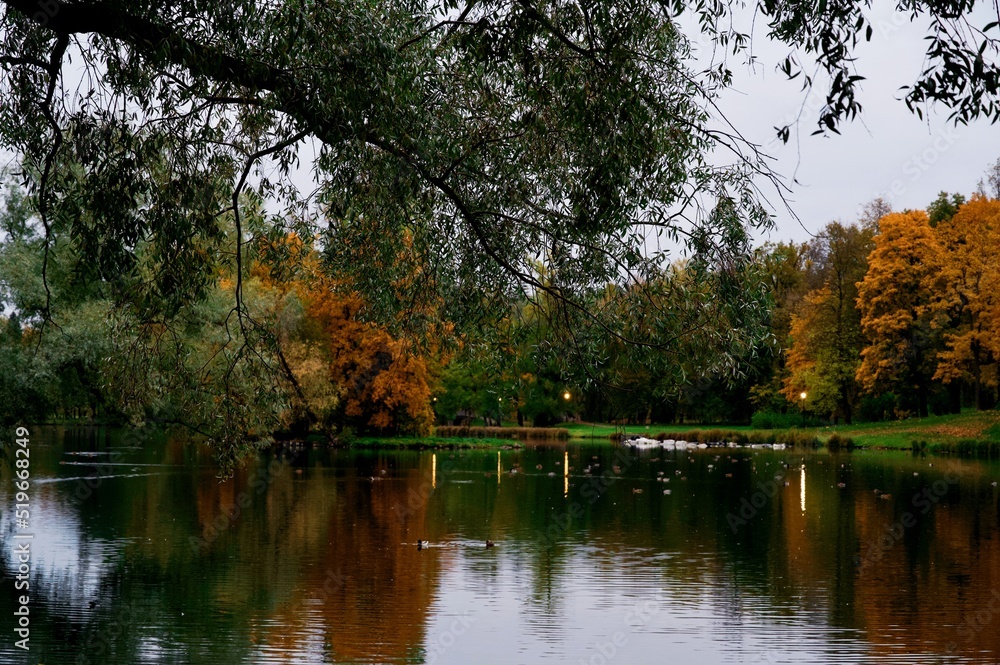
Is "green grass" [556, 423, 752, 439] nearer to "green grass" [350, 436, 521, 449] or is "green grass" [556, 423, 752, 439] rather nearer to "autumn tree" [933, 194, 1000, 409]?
"green grass" [350, 436, 521, 449]

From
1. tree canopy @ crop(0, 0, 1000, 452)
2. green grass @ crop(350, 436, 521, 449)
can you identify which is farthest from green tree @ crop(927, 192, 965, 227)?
tree canopy @ crop(0, 0, 1000, 452)

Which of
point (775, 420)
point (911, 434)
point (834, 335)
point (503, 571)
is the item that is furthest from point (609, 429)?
point (503, 571)

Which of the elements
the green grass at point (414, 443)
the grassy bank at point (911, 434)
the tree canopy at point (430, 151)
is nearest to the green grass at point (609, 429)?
the grassy bank at point (911, 434)

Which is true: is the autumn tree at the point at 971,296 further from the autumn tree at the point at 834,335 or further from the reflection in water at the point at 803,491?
the reflection in water at the point at 803,491

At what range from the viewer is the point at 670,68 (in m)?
8.84

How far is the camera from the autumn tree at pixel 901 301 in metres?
50.2

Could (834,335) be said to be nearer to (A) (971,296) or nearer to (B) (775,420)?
(B) (775,420)

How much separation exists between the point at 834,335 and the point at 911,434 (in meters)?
10.5

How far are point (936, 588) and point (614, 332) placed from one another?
8.99 metres

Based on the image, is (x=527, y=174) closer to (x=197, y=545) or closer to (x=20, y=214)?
(x=197, y=545)

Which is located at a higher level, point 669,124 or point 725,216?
point 669,124

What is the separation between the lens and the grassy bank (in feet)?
145

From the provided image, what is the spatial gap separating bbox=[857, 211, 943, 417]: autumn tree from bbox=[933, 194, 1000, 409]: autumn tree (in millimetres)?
800

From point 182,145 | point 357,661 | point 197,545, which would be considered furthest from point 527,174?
point 197,545
